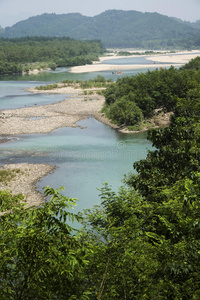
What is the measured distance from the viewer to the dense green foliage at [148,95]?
5641 centimetres

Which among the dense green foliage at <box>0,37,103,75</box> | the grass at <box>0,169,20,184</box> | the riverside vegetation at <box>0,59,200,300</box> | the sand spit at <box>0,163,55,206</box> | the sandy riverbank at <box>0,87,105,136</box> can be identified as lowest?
the sand spit at <box>0,163,55,206</box>

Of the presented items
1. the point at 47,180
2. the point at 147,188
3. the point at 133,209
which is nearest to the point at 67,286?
the point at 133,209

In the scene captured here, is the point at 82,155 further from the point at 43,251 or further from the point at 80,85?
the point at 80,85

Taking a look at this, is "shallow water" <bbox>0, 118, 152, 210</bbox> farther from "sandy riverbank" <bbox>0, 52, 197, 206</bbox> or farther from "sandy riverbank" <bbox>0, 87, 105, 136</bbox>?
"sandy riverbank" <bbox>0, 87, 105, 136</bbox>

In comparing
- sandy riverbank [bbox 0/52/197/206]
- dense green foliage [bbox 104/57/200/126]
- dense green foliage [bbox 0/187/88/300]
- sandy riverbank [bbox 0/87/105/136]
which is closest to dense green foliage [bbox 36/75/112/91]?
sandy riverbank [bbox 0/52/197/206]

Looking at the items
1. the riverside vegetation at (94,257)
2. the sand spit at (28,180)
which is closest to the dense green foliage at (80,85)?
the sand spit at (28,180)

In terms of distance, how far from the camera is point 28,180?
3341 cm

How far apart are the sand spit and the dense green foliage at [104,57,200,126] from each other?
2238 cm

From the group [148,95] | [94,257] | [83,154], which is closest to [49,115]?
[148,95]

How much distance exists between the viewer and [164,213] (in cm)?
1479

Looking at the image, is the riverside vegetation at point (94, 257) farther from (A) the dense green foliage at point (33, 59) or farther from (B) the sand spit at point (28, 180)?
(A) the dense green foliage at point (33, 59)

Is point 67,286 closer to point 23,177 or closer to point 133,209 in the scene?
point 133,209

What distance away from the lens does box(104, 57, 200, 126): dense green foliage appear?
185ft

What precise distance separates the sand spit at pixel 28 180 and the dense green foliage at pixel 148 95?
2238 cm
